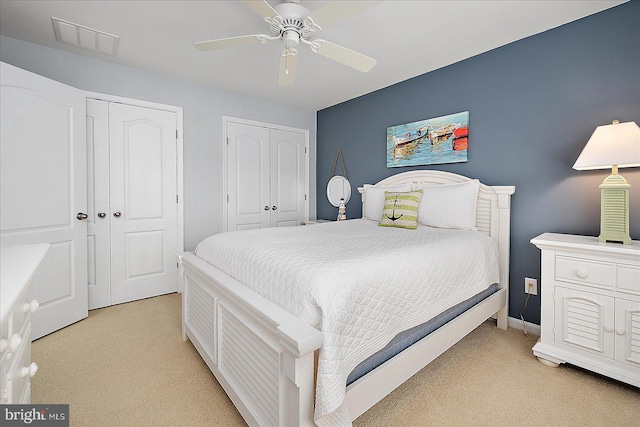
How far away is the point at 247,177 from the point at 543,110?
321cm

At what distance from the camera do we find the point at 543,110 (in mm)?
2373

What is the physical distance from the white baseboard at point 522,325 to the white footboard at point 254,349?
2215 mm

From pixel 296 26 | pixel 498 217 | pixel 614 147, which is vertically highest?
pixel 296 26

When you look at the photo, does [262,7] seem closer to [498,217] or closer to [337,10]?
[337,10]

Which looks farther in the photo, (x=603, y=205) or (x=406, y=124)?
(x=406, y=124)

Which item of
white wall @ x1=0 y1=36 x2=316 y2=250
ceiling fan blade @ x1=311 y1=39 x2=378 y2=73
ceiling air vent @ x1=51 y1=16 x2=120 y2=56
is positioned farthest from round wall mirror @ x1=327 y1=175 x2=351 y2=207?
ceiling air vent @ x1=51 y1=16 x2=120 y2=56

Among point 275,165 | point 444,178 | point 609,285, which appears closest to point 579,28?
point 444,178

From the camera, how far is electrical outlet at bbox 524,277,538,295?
243 cm

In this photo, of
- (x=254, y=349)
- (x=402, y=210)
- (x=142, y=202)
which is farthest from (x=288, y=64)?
(x=142, y=202)

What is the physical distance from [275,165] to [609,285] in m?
3.60

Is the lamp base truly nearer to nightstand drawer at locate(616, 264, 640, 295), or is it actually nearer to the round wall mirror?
nightstand drawer at locate(616, 264, 640, 295)

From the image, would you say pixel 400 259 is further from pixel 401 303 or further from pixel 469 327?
pixel 469 327

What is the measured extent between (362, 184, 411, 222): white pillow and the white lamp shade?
143cm

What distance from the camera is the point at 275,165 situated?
A: 4.25 m
